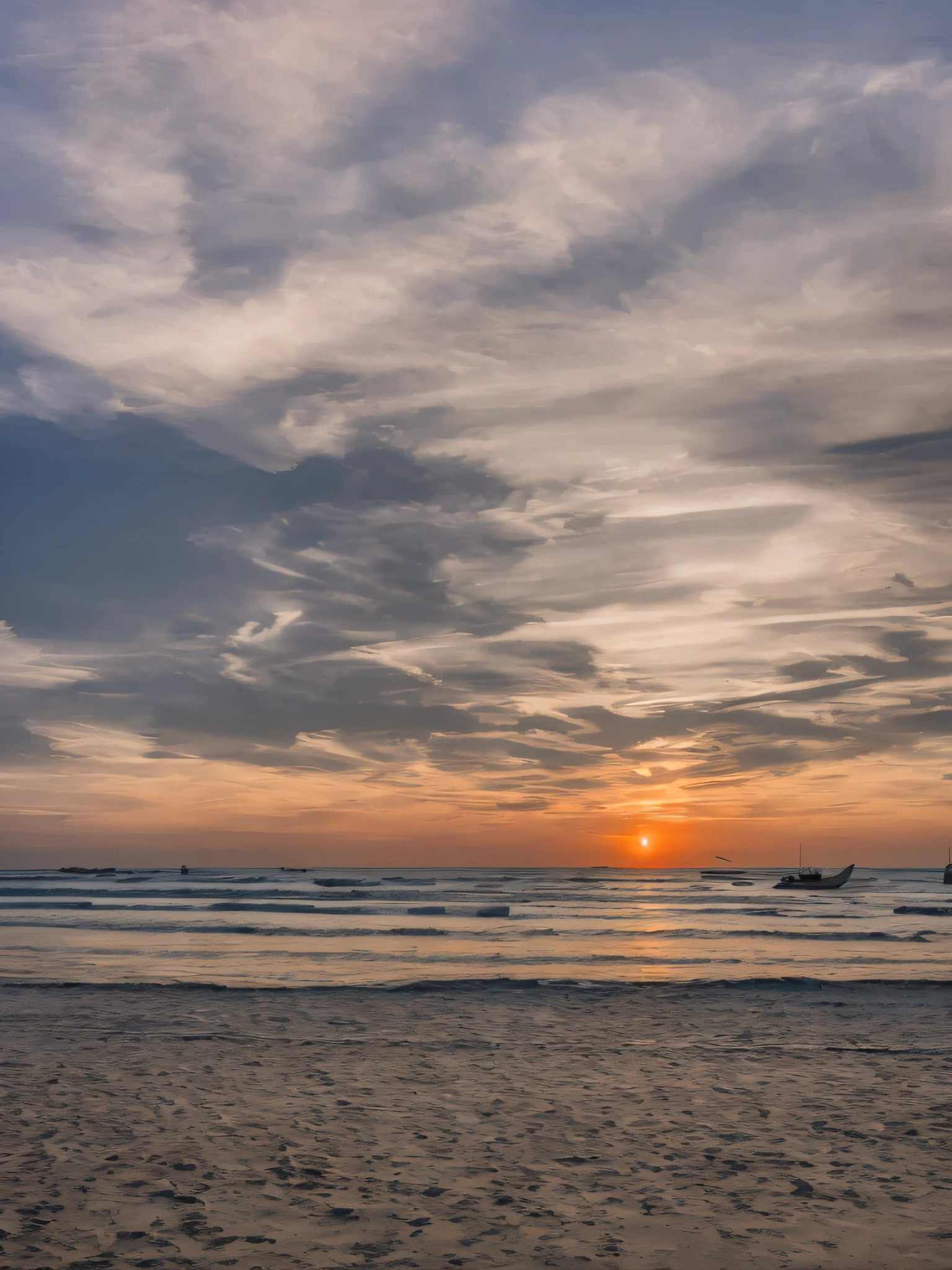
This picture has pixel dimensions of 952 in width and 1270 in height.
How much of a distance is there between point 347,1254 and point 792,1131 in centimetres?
545

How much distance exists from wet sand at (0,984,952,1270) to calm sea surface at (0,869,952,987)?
7.85 meters

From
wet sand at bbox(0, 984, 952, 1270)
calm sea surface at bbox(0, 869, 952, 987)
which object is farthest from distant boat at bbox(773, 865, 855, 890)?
wet sand at bbox(0, 984, 952, 1270)

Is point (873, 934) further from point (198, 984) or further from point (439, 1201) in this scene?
point (439, 1201)

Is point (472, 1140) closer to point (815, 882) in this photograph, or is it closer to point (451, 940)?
point (451, 940)

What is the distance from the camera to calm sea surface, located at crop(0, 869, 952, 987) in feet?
81.5

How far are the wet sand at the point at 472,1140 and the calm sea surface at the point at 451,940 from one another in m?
7.85

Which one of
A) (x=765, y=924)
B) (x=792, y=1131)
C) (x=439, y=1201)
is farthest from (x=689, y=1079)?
(x=765, y=924)

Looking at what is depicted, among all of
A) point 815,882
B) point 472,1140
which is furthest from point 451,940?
point 815,882

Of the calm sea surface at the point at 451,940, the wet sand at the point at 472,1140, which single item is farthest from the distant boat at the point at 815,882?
the wet sand at the point at 472,1140

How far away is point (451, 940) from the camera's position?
35.9m

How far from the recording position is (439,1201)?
7.38 meters

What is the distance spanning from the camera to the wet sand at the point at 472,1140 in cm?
655

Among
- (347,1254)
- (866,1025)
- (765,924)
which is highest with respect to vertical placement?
(347,1254)

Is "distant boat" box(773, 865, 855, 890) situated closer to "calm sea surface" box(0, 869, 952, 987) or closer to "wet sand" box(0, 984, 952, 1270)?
"calm sea surface" box(0, 869, 952, 987)
